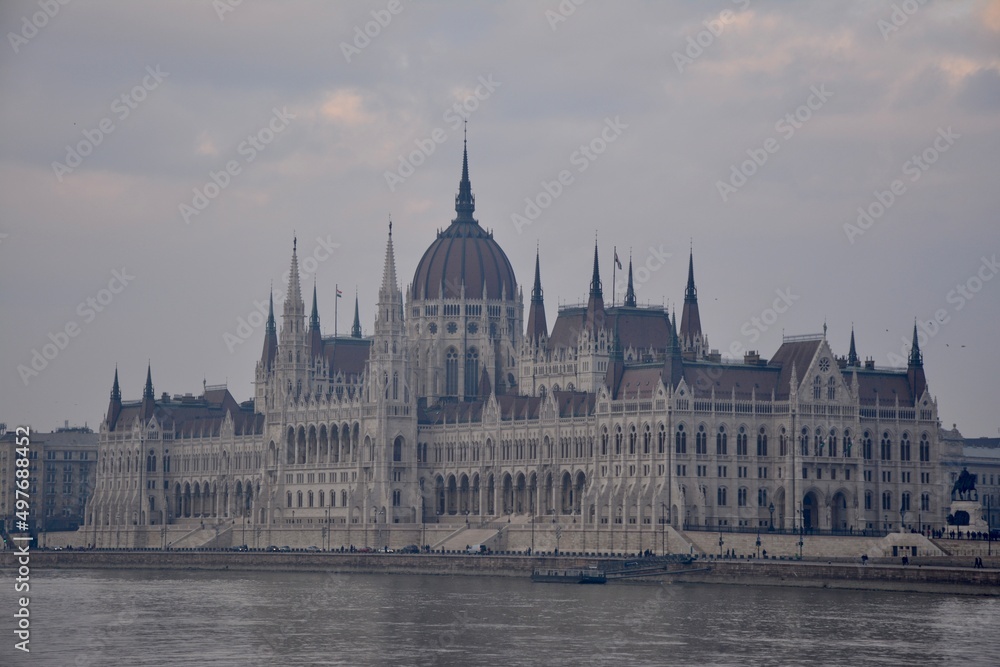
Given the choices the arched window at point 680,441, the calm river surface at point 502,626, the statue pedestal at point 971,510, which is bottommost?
the calm river surface at point 502,626

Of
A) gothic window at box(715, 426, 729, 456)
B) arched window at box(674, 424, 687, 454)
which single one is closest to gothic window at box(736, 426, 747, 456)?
gothic window at box(715, 426, 729, 456)

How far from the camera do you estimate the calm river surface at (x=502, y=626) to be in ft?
407

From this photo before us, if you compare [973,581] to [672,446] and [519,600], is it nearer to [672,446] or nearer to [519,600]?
[519,600]

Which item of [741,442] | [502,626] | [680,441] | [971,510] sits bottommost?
[502,626]

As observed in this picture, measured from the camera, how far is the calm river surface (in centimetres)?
12419

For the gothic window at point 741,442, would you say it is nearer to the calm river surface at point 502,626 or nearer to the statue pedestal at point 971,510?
the statue pedestal at point 971,510

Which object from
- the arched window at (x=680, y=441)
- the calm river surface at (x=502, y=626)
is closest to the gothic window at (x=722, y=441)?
the arched window at (x=680, y=441)

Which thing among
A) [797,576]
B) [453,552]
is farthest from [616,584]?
[453,552]

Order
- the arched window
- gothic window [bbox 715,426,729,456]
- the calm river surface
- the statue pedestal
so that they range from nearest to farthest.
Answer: the calm river surface < the statue pedestal < the arched window < gothic window [bbox 715,426,729,456]

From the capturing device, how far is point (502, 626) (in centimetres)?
13900

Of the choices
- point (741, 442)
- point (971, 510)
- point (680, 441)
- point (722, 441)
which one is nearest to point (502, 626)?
point (971, 510)

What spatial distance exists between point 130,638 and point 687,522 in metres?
67.8

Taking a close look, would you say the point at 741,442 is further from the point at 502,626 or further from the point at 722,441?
the point at 502,626

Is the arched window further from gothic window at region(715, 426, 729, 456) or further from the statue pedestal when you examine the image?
the statue pedestal
